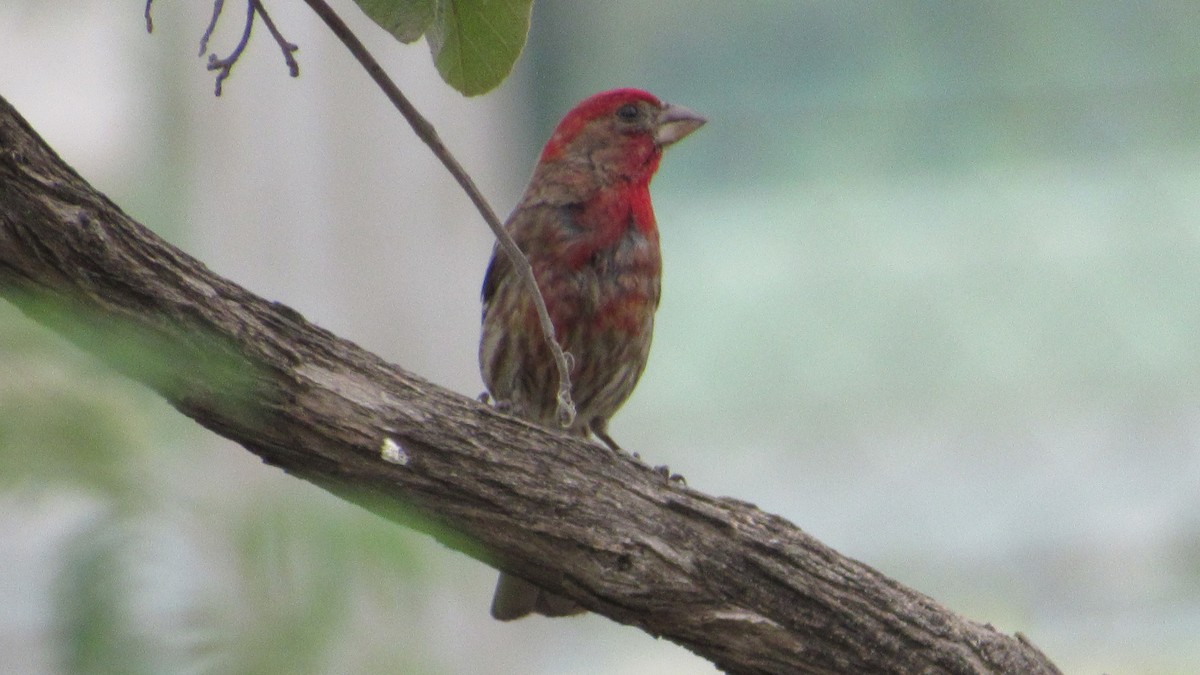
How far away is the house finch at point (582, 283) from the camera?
440 centimetres

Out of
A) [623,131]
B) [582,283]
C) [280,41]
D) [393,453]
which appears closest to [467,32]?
[280,41]

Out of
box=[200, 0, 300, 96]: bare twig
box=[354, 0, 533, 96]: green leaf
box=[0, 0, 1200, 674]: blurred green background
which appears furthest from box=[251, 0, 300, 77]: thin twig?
box=[0, 0, 1200, 674]: blurred green background

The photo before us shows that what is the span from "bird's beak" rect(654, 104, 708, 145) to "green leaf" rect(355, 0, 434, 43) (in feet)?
8.54

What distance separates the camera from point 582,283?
173 inches

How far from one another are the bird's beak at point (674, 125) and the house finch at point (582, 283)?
15 mm

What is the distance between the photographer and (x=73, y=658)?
1.11 meters

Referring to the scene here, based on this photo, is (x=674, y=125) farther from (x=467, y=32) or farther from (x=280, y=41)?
(x=467, y=32)

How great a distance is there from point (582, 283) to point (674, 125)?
0.74m

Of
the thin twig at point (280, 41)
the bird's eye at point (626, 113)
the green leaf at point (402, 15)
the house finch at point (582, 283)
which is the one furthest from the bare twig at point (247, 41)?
the bird's eye at point (626, 113)

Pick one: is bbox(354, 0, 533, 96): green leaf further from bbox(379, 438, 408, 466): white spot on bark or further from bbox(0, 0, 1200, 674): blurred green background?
bbox(0, 0, 1200, 674): blurred green background

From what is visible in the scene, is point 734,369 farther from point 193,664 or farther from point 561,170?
point 193,664

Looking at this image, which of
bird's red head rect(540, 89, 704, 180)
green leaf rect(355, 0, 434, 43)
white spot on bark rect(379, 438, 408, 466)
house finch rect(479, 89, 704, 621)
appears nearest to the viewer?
green leaf rect(355, 0, 434, 43)

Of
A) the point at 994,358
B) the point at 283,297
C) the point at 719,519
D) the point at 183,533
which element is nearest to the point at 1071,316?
the point at 994,358

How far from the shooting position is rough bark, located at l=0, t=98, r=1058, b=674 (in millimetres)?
2359
